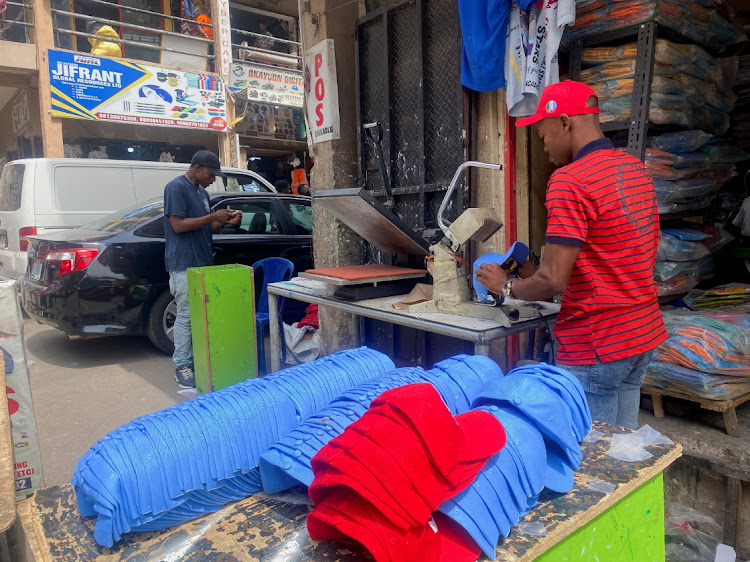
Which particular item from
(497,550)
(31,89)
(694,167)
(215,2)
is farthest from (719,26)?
(31,89)

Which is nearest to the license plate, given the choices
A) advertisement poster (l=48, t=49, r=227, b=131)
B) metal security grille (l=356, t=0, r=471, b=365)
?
metal security grille (l=356, t=0, r=471, b=365)

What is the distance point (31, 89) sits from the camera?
1106 cm

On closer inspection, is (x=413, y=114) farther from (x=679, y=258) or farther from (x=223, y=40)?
(x=223, y=40)

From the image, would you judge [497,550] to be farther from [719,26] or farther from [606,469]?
[719,26]

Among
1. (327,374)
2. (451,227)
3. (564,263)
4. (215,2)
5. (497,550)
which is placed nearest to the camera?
(497,550)

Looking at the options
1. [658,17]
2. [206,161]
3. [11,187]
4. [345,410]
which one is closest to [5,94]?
[11,187]

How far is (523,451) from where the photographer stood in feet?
4.49

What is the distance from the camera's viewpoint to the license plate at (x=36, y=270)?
17.4 ft

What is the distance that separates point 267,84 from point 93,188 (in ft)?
20.7

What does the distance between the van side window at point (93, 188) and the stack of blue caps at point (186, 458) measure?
6401mm

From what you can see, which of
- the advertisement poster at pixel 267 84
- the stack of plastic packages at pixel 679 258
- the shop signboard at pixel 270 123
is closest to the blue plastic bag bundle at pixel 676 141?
the stack of plastic packages at pixel 679 258

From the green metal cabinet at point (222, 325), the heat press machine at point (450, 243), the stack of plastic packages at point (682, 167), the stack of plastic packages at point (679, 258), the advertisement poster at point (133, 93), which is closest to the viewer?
the heat press machine at point (450, 243)

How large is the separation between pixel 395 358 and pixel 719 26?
3.31 meters

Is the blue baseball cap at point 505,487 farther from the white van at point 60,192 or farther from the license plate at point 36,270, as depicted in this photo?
the white van at point 60,192
